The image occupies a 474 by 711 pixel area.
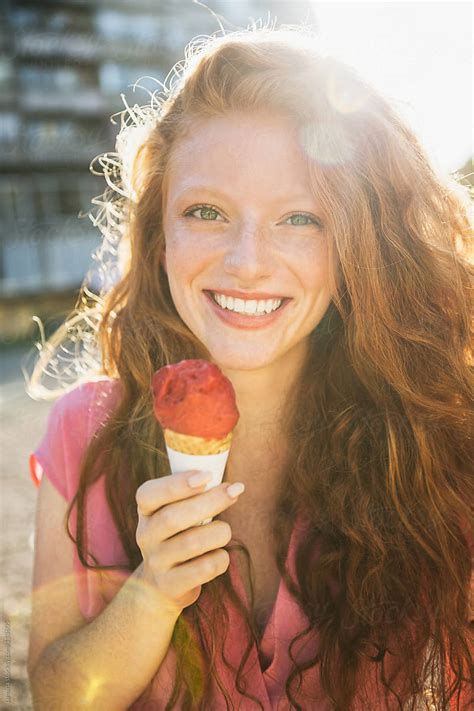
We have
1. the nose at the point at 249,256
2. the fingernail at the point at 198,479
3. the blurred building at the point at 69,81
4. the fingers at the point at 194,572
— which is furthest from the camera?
the blurred building at the point at 69,81

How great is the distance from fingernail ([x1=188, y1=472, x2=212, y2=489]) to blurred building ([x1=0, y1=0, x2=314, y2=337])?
1828 centimetres

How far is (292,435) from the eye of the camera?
2.45 meters

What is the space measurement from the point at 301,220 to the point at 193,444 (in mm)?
797

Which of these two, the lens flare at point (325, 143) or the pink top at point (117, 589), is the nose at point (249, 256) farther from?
the pink top at point (117, 589)

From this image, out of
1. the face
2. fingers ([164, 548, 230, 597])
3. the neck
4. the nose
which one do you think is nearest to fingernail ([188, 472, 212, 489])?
fingers ([164, 548, 230, 597])

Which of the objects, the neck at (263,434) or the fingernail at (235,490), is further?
the neck at (263,434)

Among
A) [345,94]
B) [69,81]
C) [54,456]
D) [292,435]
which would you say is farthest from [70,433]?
[69,81]

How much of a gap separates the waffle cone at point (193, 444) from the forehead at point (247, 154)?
75 cm

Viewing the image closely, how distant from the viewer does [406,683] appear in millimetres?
2156

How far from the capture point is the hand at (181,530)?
1.66m

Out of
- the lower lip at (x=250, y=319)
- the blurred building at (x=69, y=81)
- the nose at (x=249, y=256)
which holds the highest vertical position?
the blurred building at (x=69, y=81)

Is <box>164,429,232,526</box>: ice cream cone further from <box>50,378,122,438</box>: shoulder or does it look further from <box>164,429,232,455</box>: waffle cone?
<box>50,378,122,438</box>: shoulder

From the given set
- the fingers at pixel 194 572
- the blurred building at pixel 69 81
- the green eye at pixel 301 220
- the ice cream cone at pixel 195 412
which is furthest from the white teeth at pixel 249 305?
the blurred building at pixel 69 81

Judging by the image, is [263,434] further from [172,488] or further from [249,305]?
[172,488]
